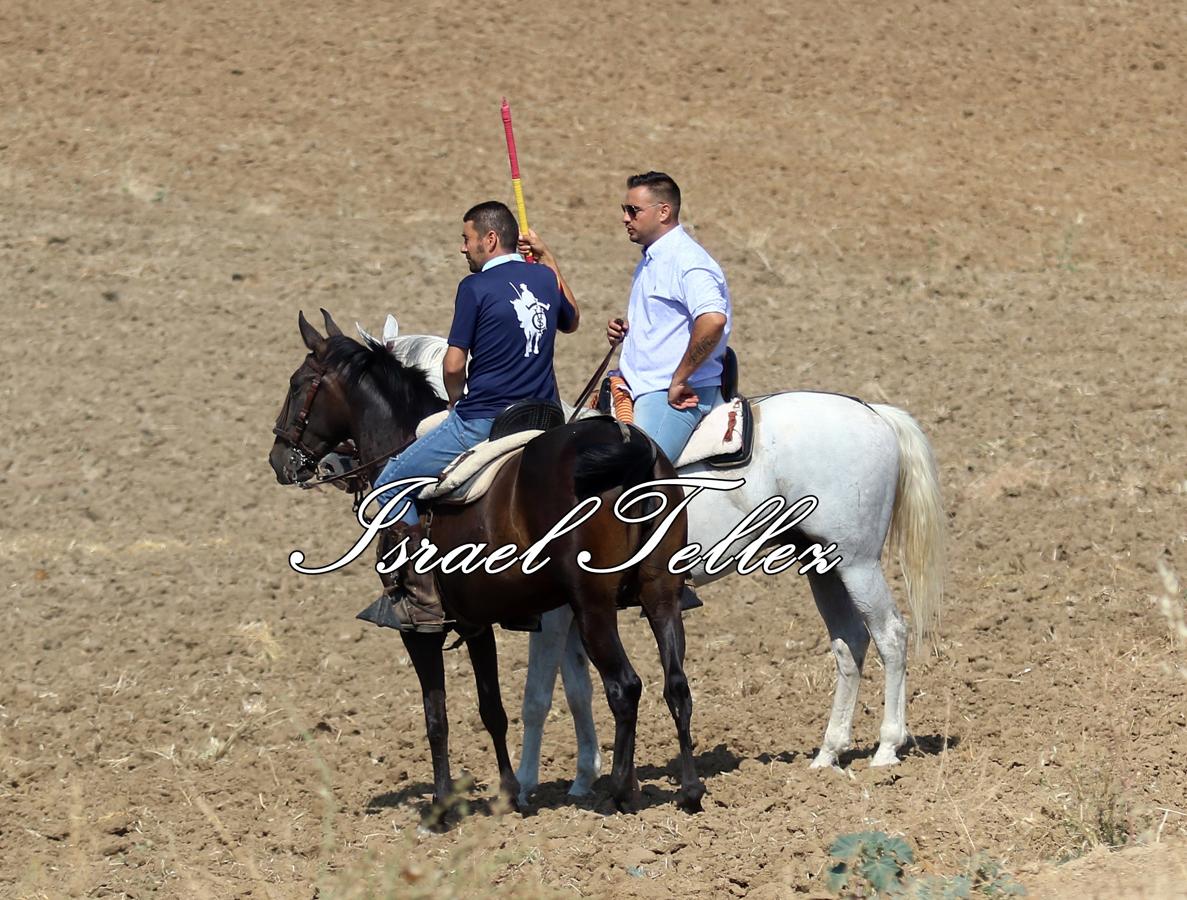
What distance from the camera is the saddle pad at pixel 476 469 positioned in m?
7.75

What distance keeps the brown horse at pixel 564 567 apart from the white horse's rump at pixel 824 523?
313mm

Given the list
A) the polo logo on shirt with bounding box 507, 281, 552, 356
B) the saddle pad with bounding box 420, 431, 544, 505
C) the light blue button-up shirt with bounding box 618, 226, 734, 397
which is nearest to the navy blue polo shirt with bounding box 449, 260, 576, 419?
the polo logo on shirt with bounding box 507, 281, 552, 356

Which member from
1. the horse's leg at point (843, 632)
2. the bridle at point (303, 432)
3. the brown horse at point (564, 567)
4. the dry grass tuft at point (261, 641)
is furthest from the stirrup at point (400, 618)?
the dry grass tuft at point (261, 641)

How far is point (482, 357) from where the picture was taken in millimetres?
7883

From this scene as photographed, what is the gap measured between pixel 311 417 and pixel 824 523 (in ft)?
8.81

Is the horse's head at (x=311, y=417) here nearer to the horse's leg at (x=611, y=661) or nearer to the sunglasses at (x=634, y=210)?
the sunglasses at (x=634, y=210)

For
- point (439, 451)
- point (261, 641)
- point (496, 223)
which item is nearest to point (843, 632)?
point (439, 451)

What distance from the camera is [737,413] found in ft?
27.4

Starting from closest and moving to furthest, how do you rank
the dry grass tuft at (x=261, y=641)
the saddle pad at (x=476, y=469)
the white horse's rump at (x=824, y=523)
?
the saddle pad at (x=476, y=469) → the white horse's rump at (x=824, y=523) → the dry grass tuft at (x=261, y=641)

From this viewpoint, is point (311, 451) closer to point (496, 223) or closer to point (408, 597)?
point (408, 597)

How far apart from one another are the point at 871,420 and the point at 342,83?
16745mm

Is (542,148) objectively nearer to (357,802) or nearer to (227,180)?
(227,180)

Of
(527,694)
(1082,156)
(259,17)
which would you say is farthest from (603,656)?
(259,17)

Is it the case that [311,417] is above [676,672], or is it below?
above
